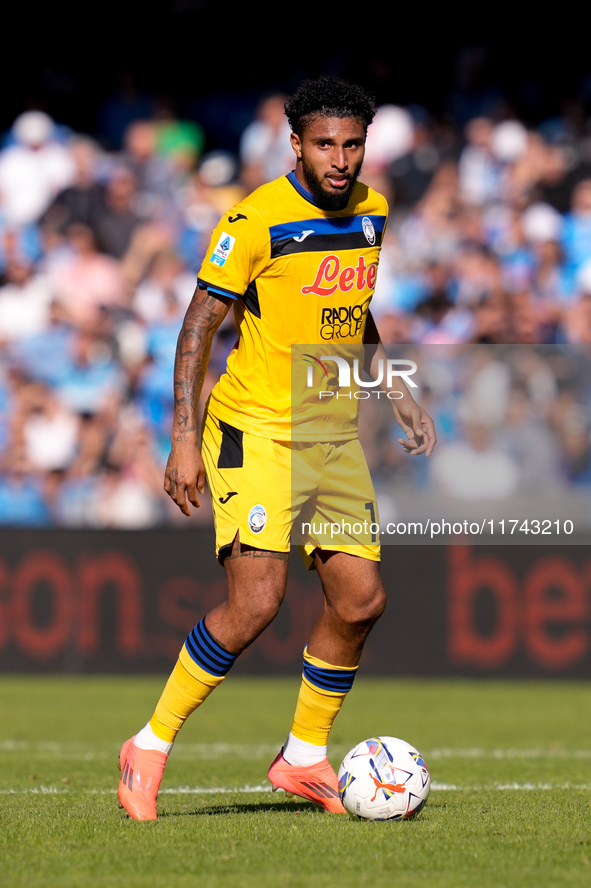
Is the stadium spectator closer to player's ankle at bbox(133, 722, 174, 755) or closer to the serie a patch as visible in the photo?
the serie a patch

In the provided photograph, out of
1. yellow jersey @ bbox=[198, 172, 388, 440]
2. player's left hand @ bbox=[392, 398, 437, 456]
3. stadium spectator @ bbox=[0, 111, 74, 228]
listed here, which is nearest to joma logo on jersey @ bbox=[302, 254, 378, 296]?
yellow jersey @ bbox=[198, 172, 388, 440]

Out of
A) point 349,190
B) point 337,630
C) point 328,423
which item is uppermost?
point 349,190

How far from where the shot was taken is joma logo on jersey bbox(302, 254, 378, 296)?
4941mm

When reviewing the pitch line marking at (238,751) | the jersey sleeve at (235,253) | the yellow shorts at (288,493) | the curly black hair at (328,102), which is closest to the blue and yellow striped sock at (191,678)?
the yellow shorts at (288,493)

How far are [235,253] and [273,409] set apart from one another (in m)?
0.59

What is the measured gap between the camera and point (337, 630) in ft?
16.8

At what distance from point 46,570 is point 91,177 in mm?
5489

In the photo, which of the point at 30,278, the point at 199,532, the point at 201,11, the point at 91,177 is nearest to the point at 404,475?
the point at 199,532

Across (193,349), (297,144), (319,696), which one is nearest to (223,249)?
(193,349)

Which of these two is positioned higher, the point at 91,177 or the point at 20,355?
the point at 91,177

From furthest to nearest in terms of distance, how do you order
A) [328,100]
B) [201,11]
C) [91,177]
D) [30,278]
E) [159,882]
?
[201,11], [91,177], [30,278], [328,100], [159,882]

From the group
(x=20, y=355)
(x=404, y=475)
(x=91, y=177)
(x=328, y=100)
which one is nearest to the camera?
(x=328, y=100)

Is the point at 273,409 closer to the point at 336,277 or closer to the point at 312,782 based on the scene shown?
the point at 336,277

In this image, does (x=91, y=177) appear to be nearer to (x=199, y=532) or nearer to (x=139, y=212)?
(x=139, y=212)
